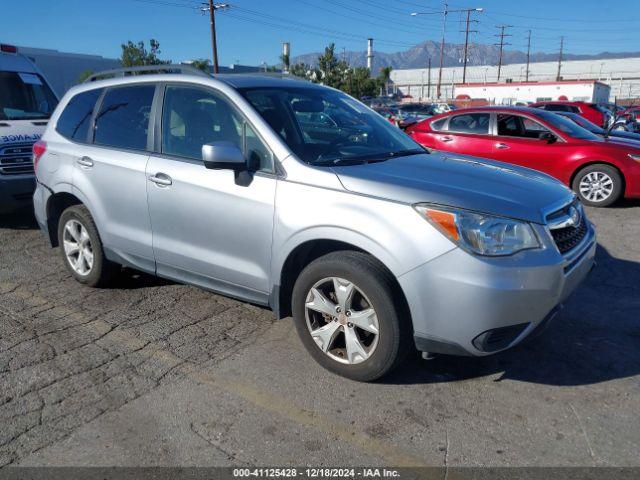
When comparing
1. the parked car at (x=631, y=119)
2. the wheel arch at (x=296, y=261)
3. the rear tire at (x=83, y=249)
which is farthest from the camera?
the parked car at (x=631, y=119)

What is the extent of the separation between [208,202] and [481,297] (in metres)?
1.89

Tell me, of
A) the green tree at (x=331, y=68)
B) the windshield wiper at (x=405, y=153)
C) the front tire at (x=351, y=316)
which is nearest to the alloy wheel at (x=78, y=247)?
the front tire at (x=351, y=316)

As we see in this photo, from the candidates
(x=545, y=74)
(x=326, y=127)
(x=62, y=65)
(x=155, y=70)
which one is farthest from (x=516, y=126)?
(x=545, y=74)

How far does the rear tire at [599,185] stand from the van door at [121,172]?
6.80 m

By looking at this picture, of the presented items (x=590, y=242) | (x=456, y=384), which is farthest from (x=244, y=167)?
(x=590, y=242)

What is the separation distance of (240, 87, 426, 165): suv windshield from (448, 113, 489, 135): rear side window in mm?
5275

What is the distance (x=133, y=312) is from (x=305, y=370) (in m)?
1.68

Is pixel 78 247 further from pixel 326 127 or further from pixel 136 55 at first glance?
pixel 136 55

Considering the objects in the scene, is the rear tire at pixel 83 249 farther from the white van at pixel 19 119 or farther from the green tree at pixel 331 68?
the green tree at pixel 331 68

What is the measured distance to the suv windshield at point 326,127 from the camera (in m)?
3.60

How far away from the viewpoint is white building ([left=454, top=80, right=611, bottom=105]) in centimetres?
4516

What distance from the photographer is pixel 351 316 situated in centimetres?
319

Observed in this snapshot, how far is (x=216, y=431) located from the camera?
113 inches

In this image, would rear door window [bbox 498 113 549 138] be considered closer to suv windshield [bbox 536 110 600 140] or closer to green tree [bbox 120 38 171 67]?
suv windshield [bbox 536 110 600 140]
